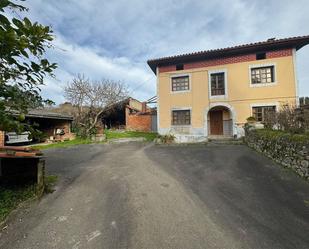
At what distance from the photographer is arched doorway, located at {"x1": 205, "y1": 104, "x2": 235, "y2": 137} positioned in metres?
13.8

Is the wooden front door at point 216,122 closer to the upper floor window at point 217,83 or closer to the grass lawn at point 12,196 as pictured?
the upper floor window at point 217,83

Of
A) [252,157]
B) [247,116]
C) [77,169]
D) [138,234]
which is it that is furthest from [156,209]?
[247,116]

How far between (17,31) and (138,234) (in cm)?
341

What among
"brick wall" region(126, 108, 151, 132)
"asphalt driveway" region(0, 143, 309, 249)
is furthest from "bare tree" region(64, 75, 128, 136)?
"asphalt driveway" region(0, 143, 309, 249)

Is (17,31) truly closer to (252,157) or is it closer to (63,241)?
(63,241)

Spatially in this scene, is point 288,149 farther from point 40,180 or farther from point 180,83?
point 180,83

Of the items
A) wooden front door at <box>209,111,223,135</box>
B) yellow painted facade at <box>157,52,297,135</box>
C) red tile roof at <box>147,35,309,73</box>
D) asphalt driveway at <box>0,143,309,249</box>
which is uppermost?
red tile roof at <box>147,35,309,73</box>

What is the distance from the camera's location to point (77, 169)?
721 centimetres

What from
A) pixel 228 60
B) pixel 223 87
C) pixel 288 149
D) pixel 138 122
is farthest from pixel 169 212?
pixel 138 122

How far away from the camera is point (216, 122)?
14.8 m

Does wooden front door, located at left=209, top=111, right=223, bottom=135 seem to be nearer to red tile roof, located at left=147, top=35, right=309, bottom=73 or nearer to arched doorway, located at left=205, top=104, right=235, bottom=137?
arched doorway, located at left=205, top=104, right=235, bottom=137

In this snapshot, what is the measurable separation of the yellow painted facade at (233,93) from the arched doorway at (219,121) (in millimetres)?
306

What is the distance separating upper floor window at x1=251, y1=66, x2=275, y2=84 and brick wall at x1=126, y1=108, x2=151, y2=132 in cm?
1172

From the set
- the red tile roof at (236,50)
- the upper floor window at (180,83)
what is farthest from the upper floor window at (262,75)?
the upper floor window at (180,83)
